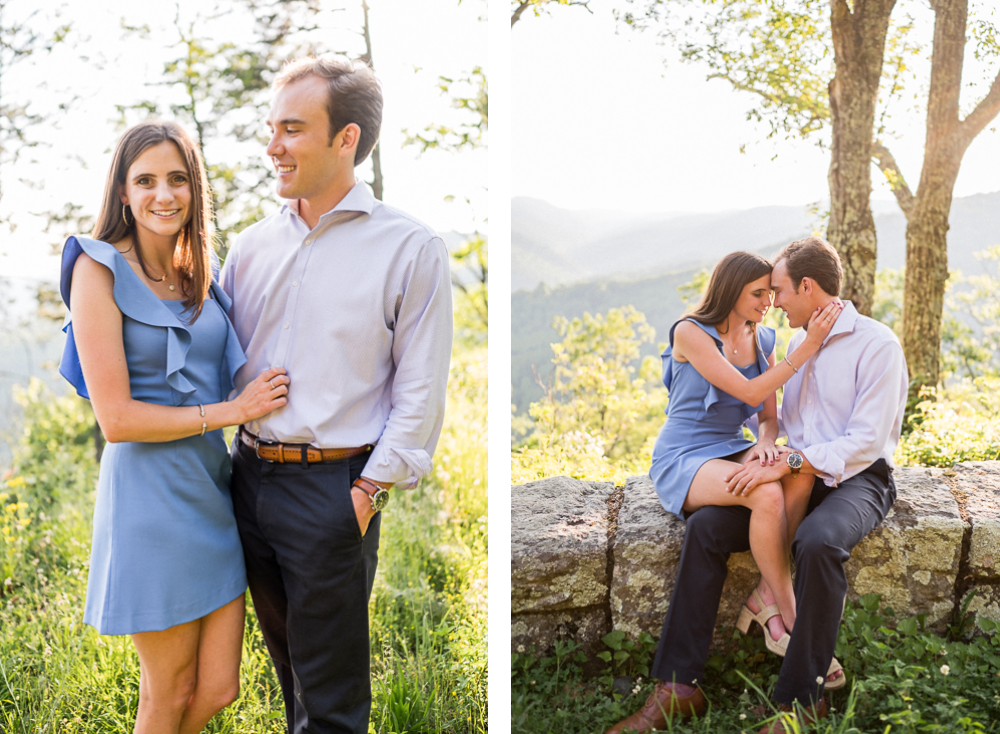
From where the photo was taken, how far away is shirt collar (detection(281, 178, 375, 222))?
202cm

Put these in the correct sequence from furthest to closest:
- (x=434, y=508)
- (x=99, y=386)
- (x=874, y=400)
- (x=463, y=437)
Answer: (x=463, y=437)
(x=434, y=508)
(x=874, y=400)
(x=99, y=386)

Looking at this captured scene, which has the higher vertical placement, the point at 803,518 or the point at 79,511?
the point at 803,518

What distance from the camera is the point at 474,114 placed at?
3.99m

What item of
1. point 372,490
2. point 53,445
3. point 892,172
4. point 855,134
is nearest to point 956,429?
point 892,172

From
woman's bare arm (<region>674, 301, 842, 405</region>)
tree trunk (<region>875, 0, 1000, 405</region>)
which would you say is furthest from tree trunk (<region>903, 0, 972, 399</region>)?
woman's bare arm (<region>674, 301, 842, 405</region>)

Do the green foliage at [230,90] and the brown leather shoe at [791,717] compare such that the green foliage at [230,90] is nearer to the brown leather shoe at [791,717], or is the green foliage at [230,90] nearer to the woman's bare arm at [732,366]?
the woman's bare arm at [732,366]

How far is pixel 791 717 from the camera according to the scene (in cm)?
219

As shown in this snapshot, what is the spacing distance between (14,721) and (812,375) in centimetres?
325

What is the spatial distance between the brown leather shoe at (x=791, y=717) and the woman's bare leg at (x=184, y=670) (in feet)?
5.70

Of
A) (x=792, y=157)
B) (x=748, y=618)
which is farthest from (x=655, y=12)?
(x=748, y=618)

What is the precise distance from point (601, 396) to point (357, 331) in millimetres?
2685

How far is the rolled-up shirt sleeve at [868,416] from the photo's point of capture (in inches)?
92.0

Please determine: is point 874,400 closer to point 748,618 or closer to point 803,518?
point 803,518

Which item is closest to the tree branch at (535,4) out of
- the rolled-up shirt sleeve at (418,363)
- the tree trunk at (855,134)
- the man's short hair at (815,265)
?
the tree trunk at (855,134)
